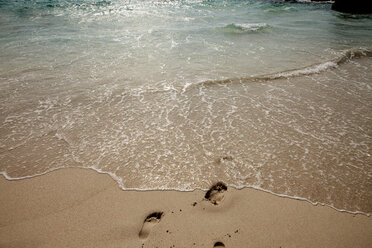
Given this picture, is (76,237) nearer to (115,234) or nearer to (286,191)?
(115,234)

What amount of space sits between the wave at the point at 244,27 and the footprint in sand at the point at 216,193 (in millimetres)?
11942

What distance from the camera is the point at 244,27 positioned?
14094 millimetres

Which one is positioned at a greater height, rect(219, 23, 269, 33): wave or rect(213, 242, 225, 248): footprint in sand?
rect(219, 23, 269, 33): wave

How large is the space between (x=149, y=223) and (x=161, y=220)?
17cm

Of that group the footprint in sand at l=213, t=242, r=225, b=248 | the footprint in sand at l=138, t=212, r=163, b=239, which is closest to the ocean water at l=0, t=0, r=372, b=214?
the footprint in sand at l=138, t=212, r=163, b=239

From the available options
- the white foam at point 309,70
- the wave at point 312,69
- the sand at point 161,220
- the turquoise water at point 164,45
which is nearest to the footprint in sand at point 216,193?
the sand at point 161,220

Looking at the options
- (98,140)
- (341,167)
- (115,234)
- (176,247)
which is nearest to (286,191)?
(341,167)

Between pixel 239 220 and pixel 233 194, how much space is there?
0.45 metres

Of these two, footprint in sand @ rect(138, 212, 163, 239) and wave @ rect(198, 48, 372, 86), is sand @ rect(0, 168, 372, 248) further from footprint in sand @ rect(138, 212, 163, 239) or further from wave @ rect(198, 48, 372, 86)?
wave @ rect(198, 48, 372, 86)

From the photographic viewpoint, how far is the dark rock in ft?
66.9

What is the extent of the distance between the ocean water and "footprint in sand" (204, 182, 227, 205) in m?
0.12

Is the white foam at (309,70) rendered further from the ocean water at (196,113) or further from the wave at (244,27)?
the wave at (244,27)

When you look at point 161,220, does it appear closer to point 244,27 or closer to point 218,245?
point 218,245

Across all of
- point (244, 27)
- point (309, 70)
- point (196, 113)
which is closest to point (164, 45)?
point (196, 113)
